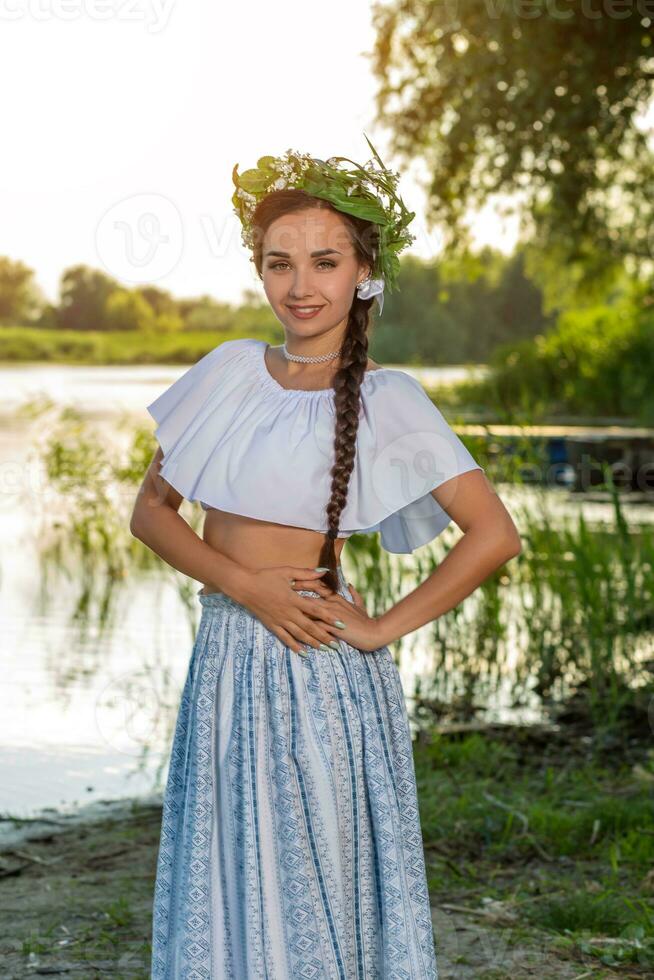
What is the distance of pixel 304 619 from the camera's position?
79.4 inches

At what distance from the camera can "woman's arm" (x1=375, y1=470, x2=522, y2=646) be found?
6.68 ft

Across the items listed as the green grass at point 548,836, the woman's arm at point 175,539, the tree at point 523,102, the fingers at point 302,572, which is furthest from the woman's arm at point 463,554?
the tree at point 523,102

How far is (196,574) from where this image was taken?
6.83 feet

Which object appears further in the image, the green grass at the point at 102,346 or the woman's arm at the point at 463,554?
the green grass at the point at 102,346

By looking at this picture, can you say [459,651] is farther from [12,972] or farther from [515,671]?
[12,972]

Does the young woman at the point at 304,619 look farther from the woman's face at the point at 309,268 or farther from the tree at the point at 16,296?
the tree at the point at 16,296

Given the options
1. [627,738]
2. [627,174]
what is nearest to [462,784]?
[627,738]

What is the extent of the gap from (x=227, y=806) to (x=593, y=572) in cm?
349

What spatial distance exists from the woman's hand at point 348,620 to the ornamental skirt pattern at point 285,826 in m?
0.03

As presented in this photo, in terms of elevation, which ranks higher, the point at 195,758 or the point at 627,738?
the point at 195,758

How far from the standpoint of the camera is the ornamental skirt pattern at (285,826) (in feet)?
6.57

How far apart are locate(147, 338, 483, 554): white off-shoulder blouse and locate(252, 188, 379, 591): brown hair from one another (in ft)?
0.09

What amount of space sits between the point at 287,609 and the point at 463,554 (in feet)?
0.92

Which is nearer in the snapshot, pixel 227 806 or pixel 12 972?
pixel 227 806
